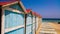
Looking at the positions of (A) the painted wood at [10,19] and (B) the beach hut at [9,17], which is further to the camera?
(A) the painted wood at [10,19]

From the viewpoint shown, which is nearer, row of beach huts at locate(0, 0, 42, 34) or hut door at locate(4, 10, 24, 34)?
row of beach huts at locate(0, 0, 42, 34)

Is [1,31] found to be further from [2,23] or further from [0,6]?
[0,6]

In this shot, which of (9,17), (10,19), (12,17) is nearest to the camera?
(9,17)

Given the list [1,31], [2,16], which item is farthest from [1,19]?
[1,31]

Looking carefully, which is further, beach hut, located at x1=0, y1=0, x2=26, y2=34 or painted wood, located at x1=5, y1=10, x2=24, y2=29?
painted wood, located at x1=5, y1=10, x2=24, y2=29

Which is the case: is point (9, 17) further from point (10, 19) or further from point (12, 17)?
point (12, 17)

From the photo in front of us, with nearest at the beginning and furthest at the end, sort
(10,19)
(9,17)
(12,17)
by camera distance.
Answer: (9,17), (10,19), (12,17)

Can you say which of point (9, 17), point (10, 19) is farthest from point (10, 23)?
point (9, 17)

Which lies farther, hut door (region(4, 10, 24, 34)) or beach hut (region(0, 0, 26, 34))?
hut door (region(4, 10, 24, 34))

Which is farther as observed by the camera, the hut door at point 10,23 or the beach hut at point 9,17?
the hut door at point 10,23

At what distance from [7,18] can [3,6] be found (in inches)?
20.1

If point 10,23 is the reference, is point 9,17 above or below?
above

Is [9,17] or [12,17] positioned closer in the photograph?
[9,17]

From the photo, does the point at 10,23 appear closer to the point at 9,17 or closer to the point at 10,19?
the point at 10,19
